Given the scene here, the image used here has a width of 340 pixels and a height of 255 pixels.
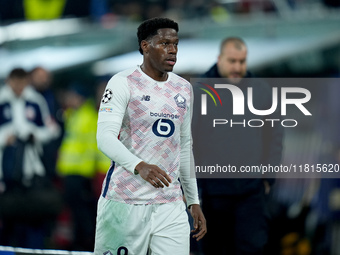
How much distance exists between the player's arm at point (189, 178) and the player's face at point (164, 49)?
31 cm

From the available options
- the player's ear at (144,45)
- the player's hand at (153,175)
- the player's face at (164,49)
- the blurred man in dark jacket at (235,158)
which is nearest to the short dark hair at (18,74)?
the blurred man in dark jacket at (235,158)

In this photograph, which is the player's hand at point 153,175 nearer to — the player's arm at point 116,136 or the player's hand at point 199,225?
the player's arm at point 116,136

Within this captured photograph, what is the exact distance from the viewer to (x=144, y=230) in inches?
182

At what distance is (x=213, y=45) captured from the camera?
1241cm

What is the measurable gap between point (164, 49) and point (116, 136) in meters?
0.62

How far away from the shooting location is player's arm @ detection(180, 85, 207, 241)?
15.8 ft

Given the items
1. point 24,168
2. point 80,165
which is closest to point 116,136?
point 24,168

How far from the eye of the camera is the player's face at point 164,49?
15.2 ft

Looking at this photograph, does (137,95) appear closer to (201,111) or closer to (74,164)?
(201,111)

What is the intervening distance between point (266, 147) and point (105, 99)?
2.26m

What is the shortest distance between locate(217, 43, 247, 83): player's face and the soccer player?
1737 millimetres

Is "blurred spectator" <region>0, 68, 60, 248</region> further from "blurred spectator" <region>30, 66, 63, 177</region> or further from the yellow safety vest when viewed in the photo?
the yellow safety vest

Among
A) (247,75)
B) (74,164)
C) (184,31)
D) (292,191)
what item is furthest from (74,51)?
(247,75)

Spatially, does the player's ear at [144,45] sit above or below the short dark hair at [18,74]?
below
